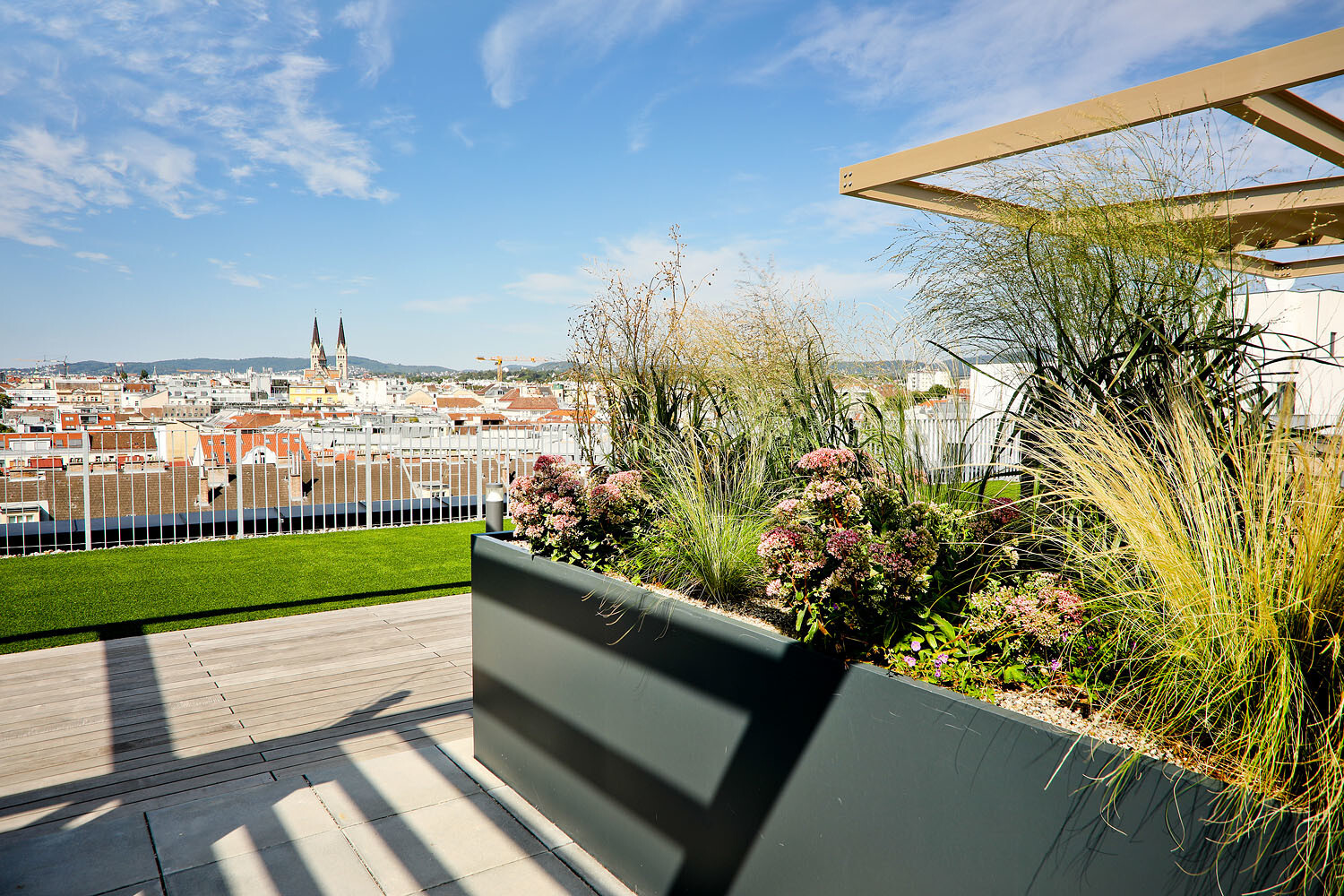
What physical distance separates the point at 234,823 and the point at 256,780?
0.31 metres

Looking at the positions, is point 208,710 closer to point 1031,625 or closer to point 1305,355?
point 1031,625

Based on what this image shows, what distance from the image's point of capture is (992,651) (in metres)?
1.61

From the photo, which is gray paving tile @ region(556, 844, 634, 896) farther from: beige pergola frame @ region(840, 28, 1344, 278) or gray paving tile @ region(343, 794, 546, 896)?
beige pergola frame @ region(840, 28, 1344, 278)

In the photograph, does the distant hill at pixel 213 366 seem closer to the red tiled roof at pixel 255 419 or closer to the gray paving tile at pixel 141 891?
the red tiled roof at pixel 255 419

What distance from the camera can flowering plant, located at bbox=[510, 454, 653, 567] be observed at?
260 centimetres

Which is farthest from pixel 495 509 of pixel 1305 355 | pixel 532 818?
pixel 1305 355

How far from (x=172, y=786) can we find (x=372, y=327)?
147 feet

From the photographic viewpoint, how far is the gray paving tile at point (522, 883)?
222 centimetres

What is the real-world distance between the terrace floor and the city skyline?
1932 millimetres

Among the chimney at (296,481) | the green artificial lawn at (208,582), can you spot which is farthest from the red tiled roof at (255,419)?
the green artificial lawn at (208,582)

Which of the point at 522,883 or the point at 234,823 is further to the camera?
the point at 234,823

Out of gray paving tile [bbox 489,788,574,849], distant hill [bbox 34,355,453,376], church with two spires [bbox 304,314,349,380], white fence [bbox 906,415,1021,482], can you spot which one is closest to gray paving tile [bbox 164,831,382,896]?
gray paving tile [bbox 489,788,574,849]

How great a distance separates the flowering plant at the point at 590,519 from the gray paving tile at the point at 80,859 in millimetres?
1538

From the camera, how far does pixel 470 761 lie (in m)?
3.06
